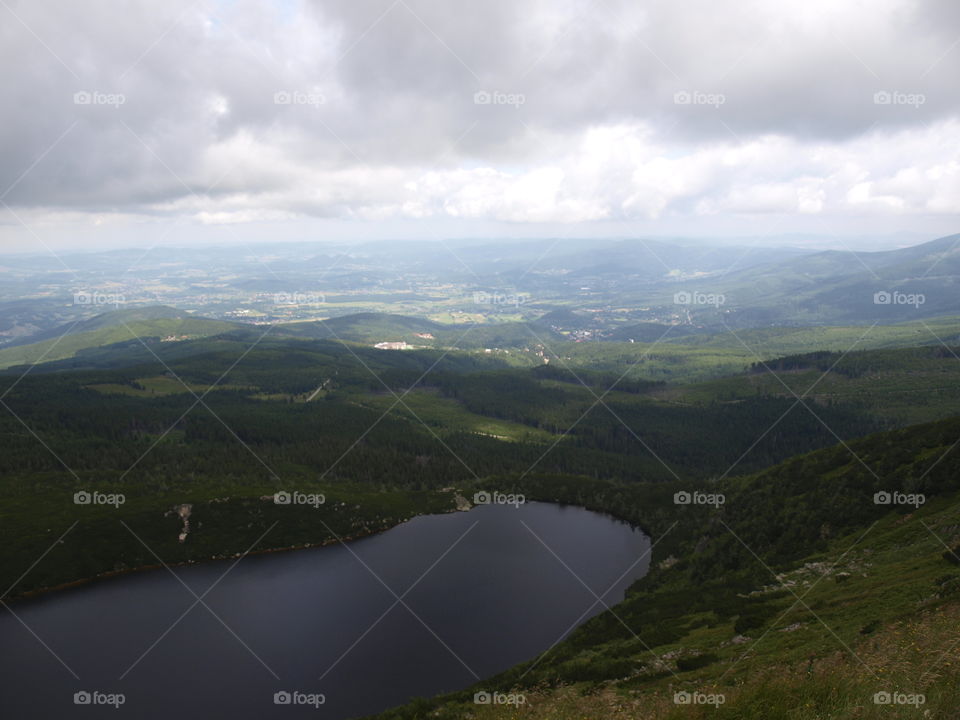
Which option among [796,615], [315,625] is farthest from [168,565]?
[796,615]

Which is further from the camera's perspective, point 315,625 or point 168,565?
point 168,565

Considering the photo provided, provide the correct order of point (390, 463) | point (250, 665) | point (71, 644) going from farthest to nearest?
point (390, 463)
point (71, 644)
point (250, 665)

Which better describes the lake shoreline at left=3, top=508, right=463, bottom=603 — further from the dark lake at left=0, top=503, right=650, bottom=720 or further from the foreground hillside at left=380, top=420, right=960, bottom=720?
the foreground hillside at left=380, top=420, right=960, bottom=720

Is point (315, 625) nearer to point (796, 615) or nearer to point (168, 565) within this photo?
point (168, 565)

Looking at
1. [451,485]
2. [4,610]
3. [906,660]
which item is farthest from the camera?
[451,485]

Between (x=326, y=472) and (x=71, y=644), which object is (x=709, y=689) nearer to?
(x=71, y=644)

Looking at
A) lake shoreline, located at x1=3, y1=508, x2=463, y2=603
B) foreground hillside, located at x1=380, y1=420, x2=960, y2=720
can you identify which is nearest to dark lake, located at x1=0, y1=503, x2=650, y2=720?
lake shoreline, located at x1=3, y1=508, x2=463, y2=603

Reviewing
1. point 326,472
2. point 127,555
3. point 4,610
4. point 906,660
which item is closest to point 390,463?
point 326,472

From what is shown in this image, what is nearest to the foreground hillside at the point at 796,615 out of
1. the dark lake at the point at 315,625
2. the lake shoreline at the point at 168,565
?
the dark lake at the point at 315,625

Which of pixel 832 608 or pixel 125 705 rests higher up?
pixel 832 608
